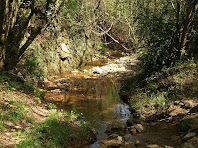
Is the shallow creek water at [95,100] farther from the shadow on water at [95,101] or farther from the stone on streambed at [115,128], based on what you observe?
the stone on streambed at [115,128]

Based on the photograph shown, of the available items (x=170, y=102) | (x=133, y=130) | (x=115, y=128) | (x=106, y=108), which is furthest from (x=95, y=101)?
(x=170, y=102)

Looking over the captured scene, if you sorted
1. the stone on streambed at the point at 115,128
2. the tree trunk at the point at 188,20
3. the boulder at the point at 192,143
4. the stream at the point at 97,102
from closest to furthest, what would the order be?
the boulder at the point at 192,143 < the stream at the point at 97,102 < the stone on streambed at the point at 115,128 < the tree trunk at the point at 188,20

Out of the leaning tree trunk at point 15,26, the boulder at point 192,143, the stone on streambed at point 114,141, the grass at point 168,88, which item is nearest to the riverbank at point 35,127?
the stone on streambed at point 114,141

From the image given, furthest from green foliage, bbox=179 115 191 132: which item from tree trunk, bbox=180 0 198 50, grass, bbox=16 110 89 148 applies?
tree trunk, bbox=180 0 198 50

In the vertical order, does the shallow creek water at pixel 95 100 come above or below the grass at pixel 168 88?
below

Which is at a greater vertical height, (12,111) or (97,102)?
(12,111)

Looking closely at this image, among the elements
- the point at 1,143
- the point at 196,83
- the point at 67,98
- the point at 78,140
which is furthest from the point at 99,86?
the point at 1,143

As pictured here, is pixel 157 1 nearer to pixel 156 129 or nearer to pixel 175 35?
pixel 175 35

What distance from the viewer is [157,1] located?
10.6 meters

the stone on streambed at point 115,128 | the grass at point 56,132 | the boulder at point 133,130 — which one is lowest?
the stone on streambed at point 115,128

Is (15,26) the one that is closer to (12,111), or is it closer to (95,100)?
(12,111)

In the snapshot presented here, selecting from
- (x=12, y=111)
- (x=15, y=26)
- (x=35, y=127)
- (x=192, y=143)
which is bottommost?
(x=192, y=143)

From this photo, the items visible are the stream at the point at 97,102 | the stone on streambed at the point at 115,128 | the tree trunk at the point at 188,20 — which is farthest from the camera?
the tree trunk at the point at 188,20

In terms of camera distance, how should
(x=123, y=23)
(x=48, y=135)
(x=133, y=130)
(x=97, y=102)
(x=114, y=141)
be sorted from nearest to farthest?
(x=48, y=135) < (x=114, y=141) < (x=133, y=130) < (x=123, y=23) < (x=97, y=102)
